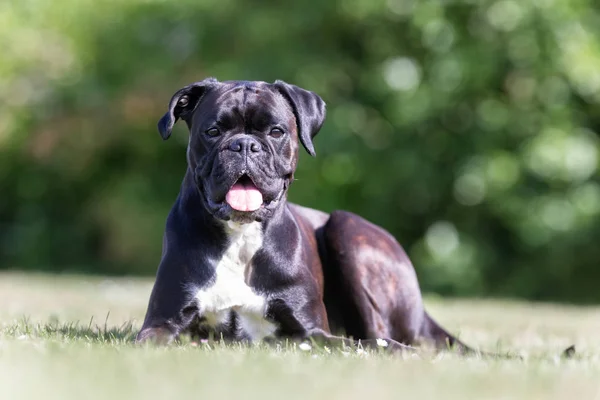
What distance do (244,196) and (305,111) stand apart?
2.19 feet

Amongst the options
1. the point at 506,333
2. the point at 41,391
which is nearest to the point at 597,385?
the point at 41,391

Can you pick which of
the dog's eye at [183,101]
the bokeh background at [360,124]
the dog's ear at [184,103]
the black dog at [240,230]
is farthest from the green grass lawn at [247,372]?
the bokeh background at [360,124]

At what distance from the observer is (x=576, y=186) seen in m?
12.5

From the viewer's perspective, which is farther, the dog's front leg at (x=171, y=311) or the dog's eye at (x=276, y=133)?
the dog's eye at (x=276, y=133)

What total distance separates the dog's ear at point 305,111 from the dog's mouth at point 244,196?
42 centimetres

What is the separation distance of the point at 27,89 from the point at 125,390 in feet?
45.8

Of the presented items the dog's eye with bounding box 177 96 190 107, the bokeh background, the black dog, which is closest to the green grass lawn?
the black dog

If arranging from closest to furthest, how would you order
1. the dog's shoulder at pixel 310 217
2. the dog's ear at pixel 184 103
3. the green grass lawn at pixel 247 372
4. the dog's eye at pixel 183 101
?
the green grass lawn at pixel 247 372 < the dog's ear at pixel 184 103 < the dog's eye at pixel 183 101 < the dog's shoulder at pixel 310 217

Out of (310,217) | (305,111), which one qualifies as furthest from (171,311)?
(310,217)

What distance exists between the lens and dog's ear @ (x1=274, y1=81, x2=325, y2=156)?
4.82m

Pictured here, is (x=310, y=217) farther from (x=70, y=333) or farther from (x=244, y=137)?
(x=70, y=333)

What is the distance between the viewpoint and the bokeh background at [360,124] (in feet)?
41.5

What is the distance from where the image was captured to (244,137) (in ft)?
14.7

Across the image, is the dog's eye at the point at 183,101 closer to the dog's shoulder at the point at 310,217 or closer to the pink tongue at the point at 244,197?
the pink tongue at the point at 244,197
